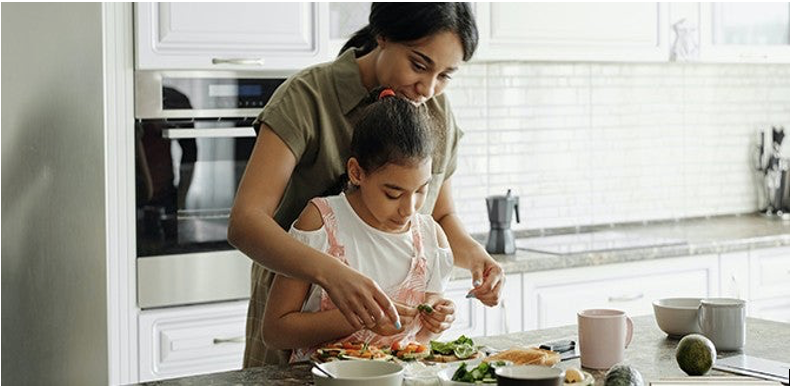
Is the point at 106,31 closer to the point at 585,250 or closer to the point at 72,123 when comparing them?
the point at 72,123

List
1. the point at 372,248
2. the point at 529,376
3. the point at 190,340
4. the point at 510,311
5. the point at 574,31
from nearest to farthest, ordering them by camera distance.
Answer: the point at 529,376 < the point at 372,248 < the point at 190,340 < the point at 510,311 < the point at 574,31

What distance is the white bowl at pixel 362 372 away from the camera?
1.79m

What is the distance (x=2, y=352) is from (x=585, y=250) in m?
2.01

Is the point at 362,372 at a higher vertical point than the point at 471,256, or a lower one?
lower

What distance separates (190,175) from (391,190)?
1547mm

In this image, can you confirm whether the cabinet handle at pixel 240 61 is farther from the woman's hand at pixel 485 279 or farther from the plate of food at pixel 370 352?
the plate of food at pixel 370 352

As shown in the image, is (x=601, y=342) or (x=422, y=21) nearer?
(x=601, y=342)

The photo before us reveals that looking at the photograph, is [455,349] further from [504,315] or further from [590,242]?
[590,242]

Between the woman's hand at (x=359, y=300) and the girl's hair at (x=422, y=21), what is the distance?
1.70 ft

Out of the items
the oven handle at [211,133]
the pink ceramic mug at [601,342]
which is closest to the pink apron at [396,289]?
the pink ceramic mug at [601,342]

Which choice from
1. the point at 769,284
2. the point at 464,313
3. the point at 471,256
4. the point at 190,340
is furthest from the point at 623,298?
the point at 471,256

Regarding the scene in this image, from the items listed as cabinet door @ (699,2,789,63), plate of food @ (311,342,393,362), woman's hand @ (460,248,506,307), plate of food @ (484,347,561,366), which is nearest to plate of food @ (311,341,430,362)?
plate of food @ (311,342,393,362)

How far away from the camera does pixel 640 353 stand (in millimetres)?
2309

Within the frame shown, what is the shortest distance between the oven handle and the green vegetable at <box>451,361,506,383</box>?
1.96 meters
